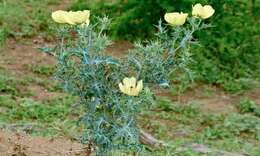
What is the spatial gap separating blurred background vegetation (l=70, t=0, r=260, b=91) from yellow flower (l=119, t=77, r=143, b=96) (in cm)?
386

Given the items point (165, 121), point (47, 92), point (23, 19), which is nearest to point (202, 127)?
point (165, 121)

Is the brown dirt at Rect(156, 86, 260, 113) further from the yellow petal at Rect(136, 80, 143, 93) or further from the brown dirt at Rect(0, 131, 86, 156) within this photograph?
the yellow petal at Rect(136, 80, 143, 93)

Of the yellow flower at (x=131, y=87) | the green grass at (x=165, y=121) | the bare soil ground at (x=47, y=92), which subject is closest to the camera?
the yellow flower at (x=131, y=87)

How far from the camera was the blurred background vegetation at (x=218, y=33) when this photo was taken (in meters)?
6.81

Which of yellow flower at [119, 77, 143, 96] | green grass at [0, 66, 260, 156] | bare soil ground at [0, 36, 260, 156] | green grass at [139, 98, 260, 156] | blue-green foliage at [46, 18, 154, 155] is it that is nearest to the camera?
yellow flower at [119, 77, 143, 96]

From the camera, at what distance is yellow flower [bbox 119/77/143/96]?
275 centimetres

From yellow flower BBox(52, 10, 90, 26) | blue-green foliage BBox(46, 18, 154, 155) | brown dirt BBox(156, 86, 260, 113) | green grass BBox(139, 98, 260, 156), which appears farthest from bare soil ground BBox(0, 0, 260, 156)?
yellow flower BBox(52, 10, 90, 26)

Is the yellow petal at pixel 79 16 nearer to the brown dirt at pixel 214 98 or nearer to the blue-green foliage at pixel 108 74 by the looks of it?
the blue-green foliage at pixel 108 74

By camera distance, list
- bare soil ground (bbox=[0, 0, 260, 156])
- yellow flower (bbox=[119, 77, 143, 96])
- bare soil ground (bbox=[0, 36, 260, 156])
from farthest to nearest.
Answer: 1. bare soil ground (bbox=[0, 36, 260, 156])
2. bare soil ground (bbox=[0, 0, 260, 156])
3. yellow flower (bbox=[119, 77, 143, 96])

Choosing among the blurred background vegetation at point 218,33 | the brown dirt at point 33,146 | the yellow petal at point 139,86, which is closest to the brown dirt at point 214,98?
the blurred background vegetation at point 218,33

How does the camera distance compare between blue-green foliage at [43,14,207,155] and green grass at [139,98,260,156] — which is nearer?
blue-green foliage at [43,14,207,155]

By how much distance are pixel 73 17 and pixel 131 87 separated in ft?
1.33

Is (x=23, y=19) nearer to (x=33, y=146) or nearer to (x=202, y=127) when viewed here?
(x=202, y=127)

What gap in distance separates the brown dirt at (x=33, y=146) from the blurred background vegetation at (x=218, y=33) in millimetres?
2431
